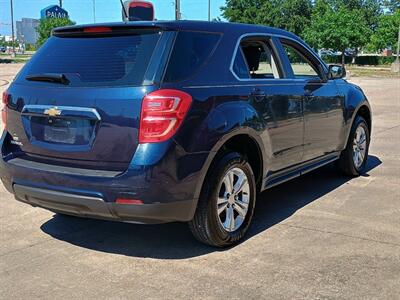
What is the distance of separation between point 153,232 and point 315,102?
219cm

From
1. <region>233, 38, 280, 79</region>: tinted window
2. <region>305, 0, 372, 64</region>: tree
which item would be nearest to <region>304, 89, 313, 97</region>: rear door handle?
<region>233, 38, 280, 79</region>: tinted window

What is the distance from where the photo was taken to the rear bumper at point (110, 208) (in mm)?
3748

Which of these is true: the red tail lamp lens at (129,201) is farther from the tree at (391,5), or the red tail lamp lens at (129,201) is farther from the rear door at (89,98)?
the tree at (391,5)

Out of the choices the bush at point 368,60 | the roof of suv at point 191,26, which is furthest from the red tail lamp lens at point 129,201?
the bush at point 368,60

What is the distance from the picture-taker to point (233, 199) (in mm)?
4422

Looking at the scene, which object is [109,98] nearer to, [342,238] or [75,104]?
[75,104]

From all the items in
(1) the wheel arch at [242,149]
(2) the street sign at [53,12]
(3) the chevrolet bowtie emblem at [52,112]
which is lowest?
(1) the wheel arch at [242,149]

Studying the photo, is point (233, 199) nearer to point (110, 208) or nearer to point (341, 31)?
point (110, 208)

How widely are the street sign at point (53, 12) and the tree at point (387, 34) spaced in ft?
126

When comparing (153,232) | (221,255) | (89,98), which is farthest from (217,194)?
(89,98)

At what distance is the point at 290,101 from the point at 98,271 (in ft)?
7.91

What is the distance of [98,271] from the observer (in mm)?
3947

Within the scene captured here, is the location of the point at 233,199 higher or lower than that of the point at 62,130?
lower

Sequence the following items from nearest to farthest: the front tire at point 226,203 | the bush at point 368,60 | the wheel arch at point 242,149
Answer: the wheel arch at point 242,149 < the front tire at point 226,203 < the bush at point 368,60
